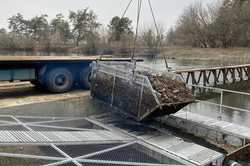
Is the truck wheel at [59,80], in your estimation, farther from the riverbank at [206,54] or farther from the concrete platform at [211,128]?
the riverbank at [206,54]

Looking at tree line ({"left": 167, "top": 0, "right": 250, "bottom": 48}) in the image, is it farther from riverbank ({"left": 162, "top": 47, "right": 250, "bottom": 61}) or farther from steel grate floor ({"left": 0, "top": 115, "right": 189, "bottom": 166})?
steel grate floor ({"left": 0, "top": 115, "right": 189, "bottom": 166})

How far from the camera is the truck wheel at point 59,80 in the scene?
916cm

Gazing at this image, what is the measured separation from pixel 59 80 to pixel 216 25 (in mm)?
39854

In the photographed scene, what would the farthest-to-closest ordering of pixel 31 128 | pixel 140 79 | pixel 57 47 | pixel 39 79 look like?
pixel 57 47 < pixel 39 79 < pixel 140 79 < pixel 31 128

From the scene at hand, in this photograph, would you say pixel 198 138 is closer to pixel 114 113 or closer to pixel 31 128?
pixel 114 113

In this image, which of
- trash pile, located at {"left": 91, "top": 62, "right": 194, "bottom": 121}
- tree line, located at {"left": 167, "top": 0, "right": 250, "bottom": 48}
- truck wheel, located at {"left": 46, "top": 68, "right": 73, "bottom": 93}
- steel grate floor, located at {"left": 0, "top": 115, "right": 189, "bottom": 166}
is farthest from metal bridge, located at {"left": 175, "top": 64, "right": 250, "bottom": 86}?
tree line, located at {"left": 167, "top": 0, "right": 250, "bottom": 48}

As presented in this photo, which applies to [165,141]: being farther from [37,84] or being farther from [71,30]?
[71,30]

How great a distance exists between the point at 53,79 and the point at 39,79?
0.42m

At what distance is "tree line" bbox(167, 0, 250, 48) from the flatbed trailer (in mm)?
38320

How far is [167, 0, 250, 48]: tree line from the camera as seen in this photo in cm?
4372

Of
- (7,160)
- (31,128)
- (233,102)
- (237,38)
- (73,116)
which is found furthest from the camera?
(237,38)

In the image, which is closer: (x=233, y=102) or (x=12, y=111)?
→ (x=12, y=111)

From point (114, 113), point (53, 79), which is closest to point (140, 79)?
point (114, 113)

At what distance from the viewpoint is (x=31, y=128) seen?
5586 mm
